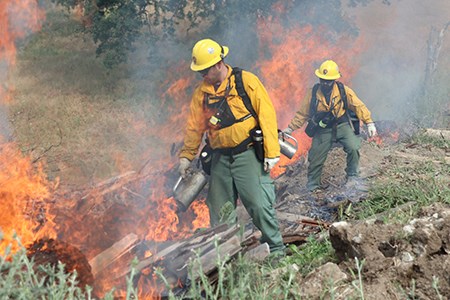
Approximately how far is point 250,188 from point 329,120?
2.86 meters

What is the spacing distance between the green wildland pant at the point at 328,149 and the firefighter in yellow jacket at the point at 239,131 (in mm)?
2646

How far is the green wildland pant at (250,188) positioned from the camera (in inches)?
198

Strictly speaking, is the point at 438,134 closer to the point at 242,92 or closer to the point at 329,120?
the point at 329,120

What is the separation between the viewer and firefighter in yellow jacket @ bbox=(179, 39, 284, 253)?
4.97 m

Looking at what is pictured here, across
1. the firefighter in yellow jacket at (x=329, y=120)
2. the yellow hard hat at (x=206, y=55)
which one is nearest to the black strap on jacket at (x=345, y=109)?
the firefighter in yellow jacket at (x=329, y=120)

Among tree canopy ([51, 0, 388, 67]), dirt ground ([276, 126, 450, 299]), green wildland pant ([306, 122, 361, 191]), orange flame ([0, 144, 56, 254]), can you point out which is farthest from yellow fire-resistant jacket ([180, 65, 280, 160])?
tree canopy ([51, 0, 388, 67])

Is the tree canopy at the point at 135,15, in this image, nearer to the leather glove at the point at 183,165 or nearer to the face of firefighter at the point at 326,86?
the face of firefighter at the point at 326,86

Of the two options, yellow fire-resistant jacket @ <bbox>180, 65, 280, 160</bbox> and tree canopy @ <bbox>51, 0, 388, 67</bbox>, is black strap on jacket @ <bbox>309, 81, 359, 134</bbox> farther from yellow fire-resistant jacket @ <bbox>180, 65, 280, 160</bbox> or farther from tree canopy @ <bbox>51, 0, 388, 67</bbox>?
tree canopy @ <bbox>51, 0, 388, 67</bbox>

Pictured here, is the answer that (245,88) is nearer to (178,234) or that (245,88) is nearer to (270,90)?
(178,234)

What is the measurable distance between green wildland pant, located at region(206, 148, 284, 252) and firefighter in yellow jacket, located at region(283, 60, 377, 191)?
7.69 feet

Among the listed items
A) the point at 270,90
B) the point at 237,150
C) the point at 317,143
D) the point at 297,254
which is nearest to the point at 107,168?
the point at 270,90

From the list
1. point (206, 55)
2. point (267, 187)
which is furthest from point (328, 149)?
point (206, 55)

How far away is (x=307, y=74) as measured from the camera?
12.1 meters

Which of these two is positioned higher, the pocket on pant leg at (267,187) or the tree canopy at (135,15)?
the tree canopy at (135,15)
